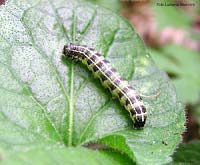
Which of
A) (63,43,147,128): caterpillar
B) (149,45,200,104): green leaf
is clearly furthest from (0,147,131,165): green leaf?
(149,45,200,104): green leaf

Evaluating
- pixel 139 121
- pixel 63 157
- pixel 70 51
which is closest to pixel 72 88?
pixel 70 51

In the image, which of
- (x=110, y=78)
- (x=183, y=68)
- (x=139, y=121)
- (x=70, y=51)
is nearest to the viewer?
(x=139, y=121)

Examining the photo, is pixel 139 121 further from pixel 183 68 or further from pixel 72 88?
pixel 183 68

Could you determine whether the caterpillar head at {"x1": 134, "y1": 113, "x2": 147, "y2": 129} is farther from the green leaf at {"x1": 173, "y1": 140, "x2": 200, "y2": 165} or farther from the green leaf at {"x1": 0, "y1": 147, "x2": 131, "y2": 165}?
the green leaf at {"x1": 173, "y1": 140, "x2": 200, "y2": 165}

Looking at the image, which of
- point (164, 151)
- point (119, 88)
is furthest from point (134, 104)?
point (164, 151)

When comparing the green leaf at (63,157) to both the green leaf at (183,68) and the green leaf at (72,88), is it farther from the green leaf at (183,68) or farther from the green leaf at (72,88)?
the green leaf at (183,68)

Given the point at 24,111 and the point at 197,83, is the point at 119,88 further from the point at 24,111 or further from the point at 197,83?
the point at 197,83
